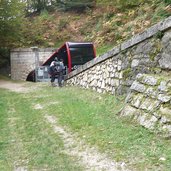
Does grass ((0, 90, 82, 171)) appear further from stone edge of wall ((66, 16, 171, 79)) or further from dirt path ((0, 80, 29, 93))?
dirt path ((0, 80, 29, 93))

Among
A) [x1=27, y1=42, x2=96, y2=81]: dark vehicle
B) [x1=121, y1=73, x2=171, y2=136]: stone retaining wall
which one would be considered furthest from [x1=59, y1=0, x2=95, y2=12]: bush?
[x1=121, y1=73, x2=171, y2=136]: stone retaining wall

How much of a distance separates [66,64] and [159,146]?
1378cm

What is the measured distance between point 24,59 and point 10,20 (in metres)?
3.05

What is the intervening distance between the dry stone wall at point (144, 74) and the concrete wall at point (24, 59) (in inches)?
522

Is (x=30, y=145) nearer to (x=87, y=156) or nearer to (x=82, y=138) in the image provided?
(x=82, y=138)

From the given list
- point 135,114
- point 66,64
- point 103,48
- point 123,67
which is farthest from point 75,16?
point 135,114

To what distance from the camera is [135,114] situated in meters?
6.22

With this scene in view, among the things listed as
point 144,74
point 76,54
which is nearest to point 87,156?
point 144,74

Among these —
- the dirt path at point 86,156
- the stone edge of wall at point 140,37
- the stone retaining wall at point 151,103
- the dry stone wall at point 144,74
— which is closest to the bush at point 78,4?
the stone edge of wall at point 140,37

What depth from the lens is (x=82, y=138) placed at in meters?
5.76

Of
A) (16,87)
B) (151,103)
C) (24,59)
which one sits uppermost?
A: (24,59)

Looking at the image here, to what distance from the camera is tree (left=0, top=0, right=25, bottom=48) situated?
2241 centimetres

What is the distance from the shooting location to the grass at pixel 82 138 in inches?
180

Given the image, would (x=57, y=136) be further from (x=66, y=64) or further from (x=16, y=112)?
(x=66, y=64)
